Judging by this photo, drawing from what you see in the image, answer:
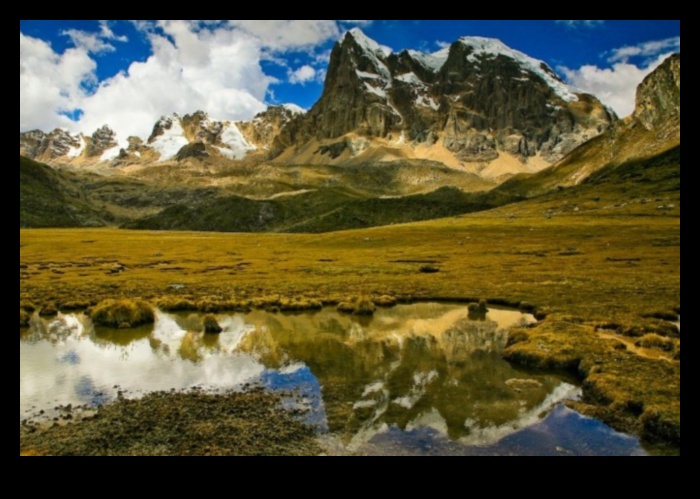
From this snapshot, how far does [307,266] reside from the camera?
102875 mm

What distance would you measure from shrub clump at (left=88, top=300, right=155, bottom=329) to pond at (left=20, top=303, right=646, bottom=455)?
1464 millimetres

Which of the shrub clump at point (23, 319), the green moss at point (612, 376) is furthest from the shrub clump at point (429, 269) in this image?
the shrub clump at point (23, 319)

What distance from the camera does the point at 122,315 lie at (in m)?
50.1

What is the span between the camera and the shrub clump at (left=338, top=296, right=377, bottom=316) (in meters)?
55.6

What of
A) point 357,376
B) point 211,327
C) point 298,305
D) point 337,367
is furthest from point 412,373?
point 298,305

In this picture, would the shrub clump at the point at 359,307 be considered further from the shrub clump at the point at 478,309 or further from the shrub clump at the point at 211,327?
the shrub clump at the point at 211,327

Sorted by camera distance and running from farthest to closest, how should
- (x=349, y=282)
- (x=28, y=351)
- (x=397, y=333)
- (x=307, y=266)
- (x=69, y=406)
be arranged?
(x=307, y=266) → (x=349, y=282) → (x=397, y=333) → (x=28, y=351) → (x=69, y=406)

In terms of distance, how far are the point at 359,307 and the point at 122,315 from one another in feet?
78.5

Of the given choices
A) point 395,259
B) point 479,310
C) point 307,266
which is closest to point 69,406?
point 479,310

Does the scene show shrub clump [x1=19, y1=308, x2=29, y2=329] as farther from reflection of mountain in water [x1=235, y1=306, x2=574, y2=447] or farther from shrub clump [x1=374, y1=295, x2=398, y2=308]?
shrub clump [x1=374, y1=295, x2=398, y2=308]

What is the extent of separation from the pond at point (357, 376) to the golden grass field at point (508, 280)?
2819 millimetres
